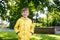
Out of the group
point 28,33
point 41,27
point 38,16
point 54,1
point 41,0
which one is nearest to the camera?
point 28,33

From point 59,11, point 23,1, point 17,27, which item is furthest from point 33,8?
point 17,27

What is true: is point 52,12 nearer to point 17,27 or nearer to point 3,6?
point 3,6

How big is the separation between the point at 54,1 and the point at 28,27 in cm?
828

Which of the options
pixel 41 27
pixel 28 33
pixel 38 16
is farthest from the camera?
pixel 41 27

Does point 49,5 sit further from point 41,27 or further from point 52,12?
point 41,27

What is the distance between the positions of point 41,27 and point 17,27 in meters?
16.3

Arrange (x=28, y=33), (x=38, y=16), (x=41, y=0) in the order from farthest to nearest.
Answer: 1. (x=38, y=16)
2. (x=41, y=0)
3. (x=28, y=33)

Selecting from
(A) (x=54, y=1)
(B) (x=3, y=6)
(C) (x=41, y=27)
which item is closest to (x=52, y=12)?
(A) (x=54, y=1)

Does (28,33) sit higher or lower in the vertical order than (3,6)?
lower

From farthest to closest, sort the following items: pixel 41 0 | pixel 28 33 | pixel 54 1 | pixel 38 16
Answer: pixel 38 16
pixel 54 1
pixel 41 0
pixel 28 33

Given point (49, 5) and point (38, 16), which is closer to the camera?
point (49, 5)

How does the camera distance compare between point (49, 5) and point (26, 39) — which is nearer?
point (26, 39)

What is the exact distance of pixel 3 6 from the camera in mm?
12781

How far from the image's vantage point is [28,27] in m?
5.54
